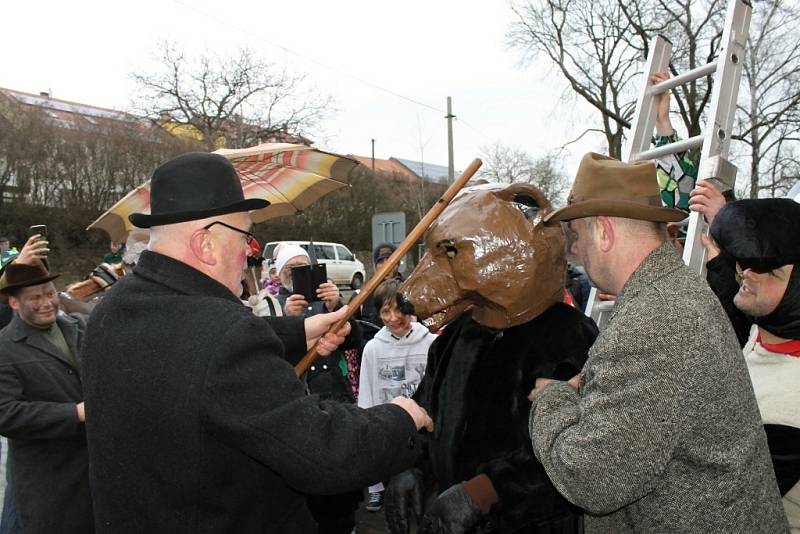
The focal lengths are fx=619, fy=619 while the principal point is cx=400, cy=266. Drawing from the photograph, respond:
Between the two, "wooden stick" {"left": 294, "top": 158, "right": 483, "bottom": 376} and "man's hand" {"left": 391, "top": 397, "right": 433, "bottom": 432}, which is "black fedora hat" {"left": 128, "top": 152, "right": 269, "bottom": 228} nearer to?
"wooden stick" {"left": 294, "top": 158, "right": 483, "bottom": 376}

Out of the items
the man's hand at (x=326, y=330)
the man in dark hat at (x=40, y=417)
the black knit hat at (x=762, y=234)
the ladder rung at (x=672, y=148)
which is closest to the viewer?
the black knit hat at (x=762, y=234)

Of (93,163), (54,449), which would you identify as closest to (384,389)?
(54,449)

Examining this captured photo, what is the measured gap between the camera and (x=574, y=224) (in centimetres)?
183

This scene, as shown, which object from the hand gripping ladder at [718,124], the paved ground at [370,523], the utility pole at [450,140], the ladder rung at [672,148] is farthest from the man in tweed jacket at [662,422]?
the utility pole at [450,140]

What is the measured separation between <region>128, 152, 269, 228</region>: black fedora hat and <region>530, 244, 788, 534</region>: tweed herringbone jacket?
1020 mm

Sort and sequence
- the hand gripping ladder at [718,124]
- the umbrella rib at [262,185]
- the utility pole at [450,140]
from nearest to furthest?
the hand gripping ladder at [718,124] → the umbrella rib at [262,185] → the utility pole at [450,140]

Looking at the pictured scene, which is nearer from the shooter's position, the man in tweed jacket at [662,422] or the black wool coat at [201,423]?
the man in tweed jacket at [662,422]

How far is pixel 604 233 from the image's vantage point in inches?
68.3

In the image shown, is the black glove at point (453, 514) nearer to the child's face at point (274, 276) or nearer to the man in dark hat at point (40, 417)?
the man in dark hat at point (40, 417)

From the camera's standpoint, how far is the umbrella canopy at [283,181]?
9.66 ft

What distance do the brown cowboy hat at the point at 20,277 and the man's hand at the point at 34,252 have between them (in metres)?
0.04

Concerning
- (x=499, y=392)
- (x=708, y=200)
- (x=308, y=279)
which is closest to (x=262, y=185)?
(x=308, y=279)

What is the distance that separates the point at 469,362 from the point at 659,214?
2.89 ft

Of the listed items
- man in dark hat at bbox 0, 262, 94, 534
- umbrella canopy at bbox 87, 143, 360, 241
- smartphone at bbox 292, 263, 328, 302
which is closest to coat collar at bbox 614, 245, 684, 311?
umbrella canopy at bbox 87, 143, 360, 241
